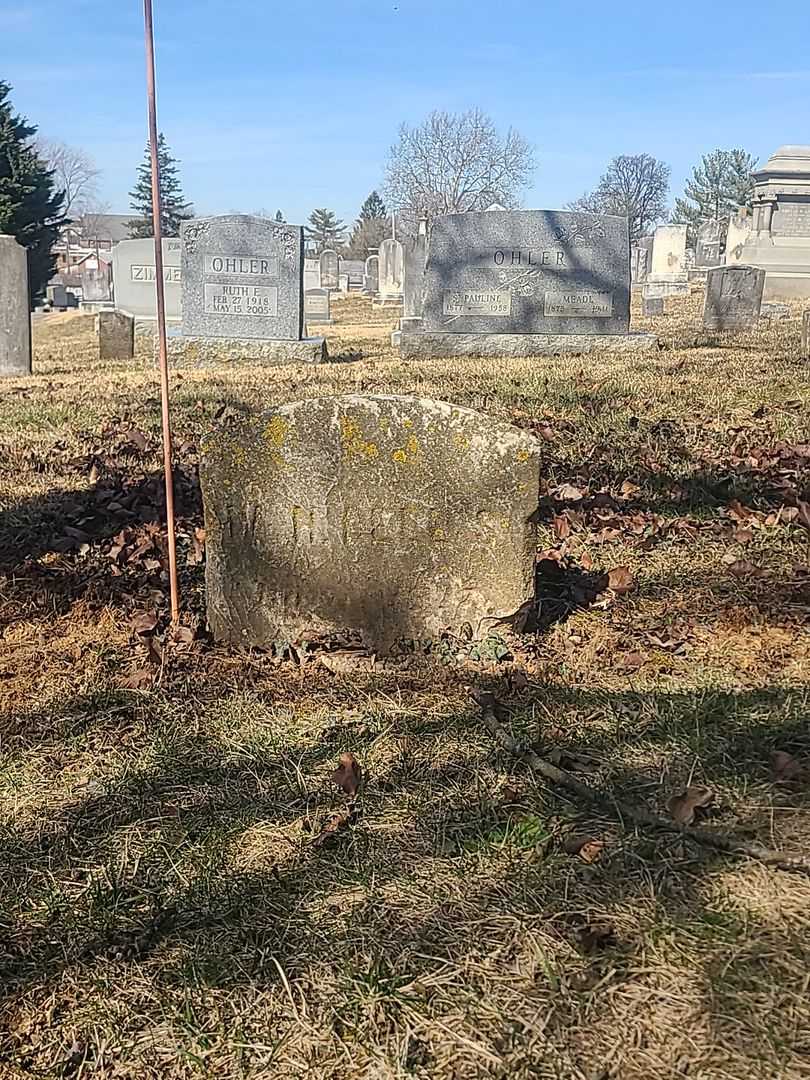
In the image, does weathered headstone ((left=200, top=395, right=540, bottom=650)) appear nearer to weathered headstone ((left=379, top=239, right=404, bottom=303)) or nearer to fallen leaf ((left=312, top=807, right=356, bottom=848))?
fallen leaf ((left=312, top=807, right=356, bottom=848))

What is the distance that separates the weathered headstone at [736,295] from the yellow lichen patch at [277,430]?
13353 millimetres

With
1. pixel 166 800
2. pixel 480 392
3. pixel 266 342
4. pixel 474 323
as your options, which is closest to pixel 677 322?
pixel 474 323

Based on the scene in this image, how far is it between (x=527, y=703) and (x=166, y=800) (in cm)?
113

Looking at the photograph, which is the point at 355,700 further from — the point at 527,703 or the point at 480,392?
the point at 480,392

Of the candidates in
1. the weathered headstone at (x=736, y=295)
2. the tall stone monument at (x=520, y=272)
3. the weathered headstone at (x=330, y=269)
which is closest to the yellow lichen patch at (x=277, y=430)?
the tall stone monument at (x=520, y=272)

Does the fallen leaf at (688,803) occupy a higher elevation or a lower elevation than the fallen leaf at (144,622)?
lower

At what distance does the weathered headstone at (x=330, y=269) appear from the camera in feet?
136

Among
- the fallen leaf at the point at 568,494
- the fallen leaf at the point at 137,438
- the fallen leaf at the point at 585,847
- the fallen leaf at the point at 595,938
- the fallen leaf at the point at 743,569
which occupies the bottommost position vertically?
the fallen leaf at the point at 595,938

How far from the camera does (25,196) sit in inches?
1352

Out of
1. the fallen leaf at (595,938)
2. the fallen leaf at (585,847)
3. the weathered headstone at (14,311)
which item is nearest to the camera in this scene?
the fallen leaf at (595,938)

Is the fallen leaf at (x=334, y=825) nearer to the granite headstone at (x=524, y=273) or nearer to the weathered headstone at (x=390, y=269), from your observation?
the granite headstone at (x=524, y=273)

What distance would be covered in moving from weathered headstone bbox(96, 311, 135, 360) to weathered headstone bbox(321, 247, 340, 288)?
91.4 feet

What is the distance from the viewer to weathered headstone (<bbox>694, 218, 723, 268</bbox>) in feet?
122

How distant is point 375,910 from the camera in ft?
6.77
